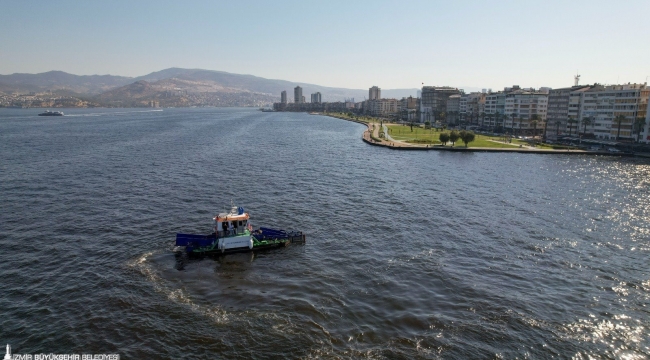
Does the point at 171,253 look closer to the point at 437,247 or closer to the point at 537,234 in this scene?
the point at 437,247

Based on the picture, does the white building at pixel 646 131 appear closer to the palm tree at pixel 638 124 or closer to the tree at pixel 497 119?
the palm tree at pixel 638 124

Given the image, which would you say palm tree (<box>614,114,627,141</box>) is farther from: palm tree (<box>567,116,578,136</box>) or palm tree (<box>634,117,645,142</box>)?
palm tree (<box>567,116,578,136</box>)

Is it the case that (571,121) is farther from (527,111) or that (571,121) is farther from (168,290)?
(168,290)

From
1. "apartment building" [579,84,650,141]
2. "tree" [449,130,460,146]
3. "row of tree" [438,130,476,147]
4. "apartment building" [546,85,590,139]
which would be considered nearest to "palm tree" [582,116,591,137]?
→ "apartment building" [579,84,650,141]

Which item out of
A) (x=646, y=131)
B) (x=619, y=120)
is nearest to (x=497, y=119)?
(x=619, y=120)

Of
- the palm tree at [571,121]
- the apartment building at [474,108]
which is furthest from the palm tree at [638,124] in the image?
the apartment building at [474,108]

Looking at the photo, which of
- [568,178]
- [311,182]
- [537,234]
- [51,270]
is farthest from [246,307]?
[568,178]
